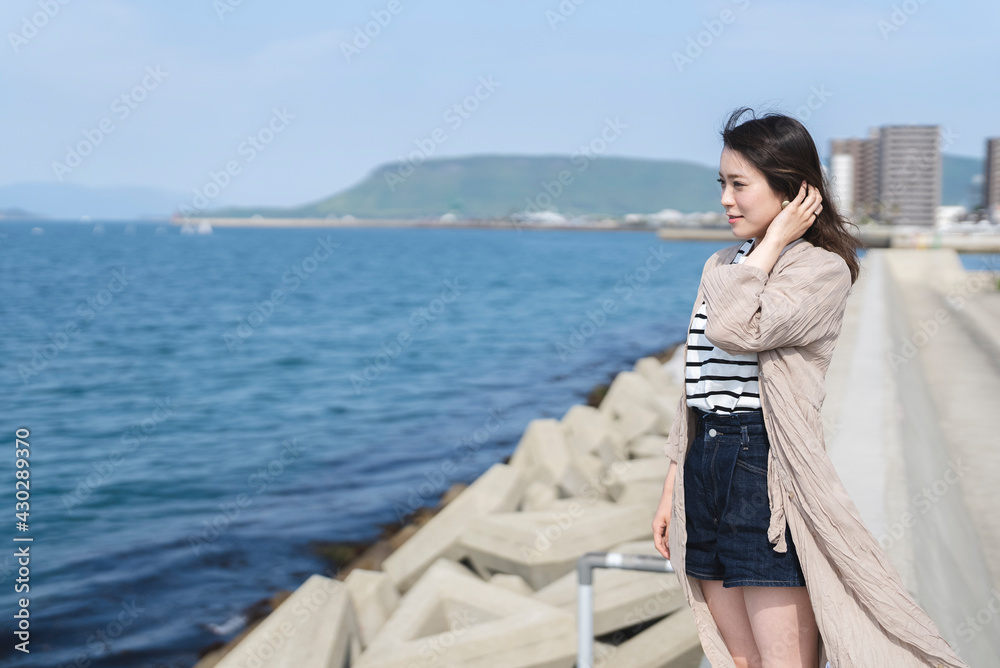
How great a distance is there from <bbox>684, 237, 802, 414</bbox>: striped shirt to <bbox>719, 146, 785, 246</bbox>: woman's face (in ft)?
0.24

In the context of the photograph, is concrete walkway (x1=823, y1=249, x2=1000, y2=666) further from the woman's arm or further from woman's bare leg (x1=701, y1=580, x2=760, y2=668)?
the woman's arm

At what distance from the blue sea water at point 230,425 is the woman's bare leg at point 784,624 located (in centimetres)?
462

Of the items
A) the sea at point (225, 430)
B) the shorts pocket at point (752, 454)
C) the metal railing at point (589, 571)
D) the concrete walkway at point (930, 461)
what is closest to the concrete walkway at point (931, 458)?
the concrete walkway at point (930, 461)

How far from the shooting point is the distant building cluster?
113 meters

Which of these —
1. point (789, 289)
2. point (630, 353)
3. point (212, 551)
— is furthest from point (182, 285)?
point (789, 289)

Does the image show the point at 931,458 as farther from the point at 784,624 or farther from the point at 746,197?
the point at 746,197

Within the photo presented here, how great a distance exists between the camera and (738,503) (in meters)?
1.69

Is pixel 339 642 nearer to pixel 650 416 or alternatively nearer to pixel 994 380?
pixel 650 416

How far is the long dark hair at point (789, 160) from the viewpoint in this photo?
1.70 metres

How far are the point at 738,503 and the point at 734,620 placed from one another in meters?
0.30

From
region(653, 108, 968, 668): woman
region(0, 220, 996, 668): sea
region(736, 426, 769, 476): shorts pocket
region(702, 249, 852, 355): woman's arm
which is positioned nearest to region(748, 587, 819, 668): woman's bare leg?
region(653, 108, 968, 668): woman

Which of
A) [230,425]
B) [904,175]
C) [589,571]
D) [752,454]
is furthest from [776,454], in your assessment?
[904,175]

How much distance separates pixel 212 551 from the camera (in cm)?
707

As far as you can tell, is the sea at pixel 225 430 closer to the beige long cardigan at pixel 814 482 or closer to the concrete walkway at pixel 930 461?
the concrete walkway at pixel 930 461
